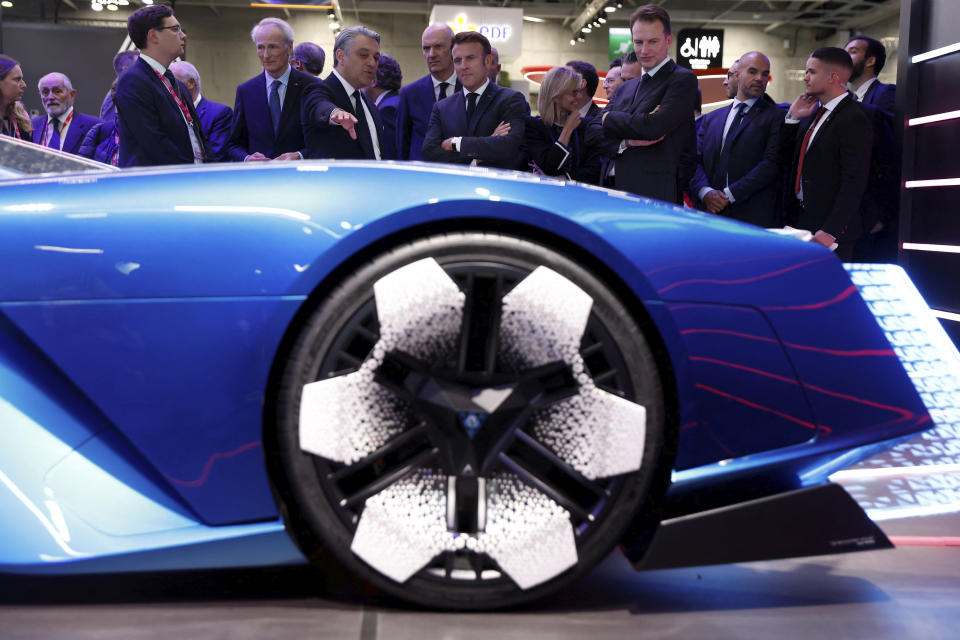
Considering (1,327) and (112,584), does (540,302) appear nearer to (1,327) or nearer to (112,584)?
(1,327)

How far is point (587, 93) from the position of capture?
15.6 feet

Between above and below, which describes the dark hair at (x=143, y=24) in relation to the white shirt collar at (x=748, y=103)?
above

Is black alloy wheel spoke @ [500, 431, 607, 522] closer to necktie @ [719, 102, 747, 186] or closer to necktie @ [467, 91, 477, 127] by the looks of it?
necktie @ [467, 91, 477, 127]

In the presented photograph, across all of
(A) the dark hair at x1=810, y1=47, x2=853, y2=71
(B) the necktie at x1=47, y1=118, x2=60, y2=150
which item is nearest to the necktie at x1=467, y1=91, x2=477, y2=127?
(A) the dark hair at x1=810, y1=47, x2=853, y2=71

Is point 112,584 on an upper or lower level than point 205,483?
lower

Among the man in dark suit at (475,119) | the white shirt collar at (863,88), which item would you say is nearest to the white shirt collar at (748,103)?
the white shirt collar at (863,88)

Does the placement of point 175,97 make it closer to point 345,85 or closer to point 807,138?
point 345,85

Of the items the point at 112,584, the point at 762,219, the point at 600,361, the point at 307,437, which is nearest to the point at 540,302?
the point at 600,361

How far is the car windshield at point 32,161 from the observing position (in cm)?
181

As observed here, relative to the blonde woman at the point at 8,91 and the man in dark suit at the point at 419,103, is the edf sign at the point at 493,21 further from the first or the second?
the man in dark suit at the point at 419,103

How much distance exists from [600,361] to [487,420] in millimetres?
225

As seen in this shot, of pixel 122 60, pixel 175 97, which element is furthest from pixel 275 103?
pixel 122 60

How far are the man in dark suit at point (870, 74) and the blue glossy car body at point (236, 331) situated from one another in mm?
3532

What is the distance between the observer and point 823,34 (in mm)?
21328
